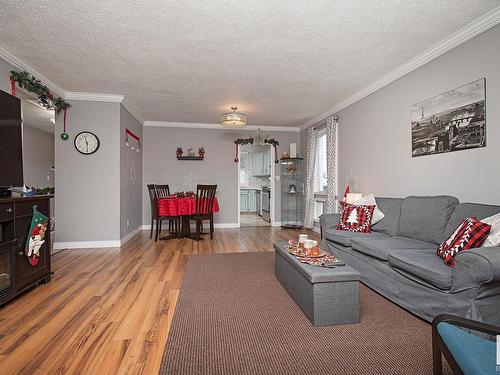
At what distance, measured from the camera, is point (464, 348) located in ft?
3.33

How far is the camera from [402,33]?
8.80 feet

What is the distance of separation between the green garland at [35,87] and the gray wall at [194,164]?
8.17ft

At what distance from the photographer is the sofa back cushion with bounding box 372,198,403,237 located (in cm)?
323

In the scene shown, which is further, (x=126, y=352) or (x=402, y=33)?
(x=402, y=33)

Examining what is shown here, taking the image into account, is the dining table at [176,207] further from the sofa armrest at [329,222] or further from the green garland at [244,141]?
the sofa armrest at [329,222]

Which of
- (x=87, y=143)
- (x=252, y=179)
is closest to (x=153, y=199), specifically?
(x=87, y=143)

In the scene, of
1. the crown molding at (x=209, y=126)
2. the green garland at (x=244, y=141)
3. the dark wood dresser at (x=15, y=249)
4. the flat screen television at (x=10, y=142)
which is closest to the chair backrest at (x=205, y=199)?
the green garland at (x=244, y=141)

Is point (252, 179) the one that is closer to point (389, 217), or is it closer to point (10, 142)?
point (389, 217)

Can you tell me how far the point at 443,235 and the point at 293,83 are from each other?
9.11ft

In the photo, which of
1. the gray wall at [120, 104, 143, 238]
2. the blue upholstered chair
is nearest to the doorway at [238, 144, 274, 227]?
the gray wall at [120, 104, 143, 238]

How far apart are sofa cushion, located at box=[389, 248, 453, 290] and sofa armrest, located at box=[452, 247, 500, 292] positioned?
61 millimetres

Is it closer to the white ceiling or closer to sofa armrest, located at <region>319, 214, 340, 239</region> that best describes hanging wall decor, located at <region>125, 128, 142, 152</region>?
the white ceiling

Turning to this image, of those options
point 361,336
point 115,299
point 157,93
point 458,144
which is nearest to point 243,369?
point 361,336

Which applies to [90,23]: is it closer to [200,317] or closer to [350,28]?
[350,28]
